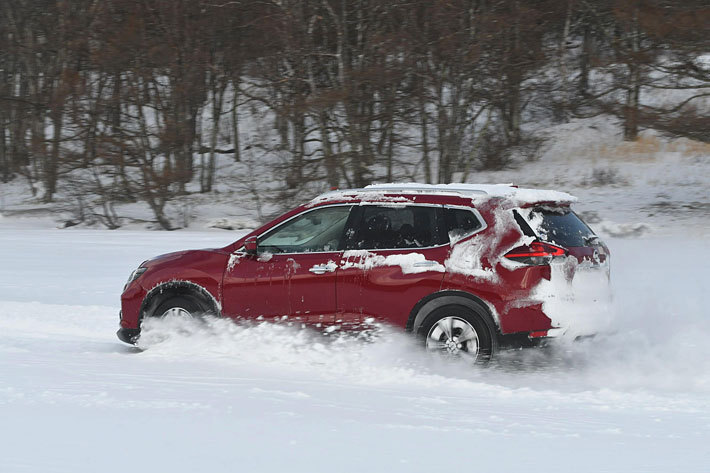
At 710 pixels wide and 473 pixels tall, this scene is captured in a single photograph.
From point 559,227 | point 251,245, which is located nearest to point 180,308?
point 251,245

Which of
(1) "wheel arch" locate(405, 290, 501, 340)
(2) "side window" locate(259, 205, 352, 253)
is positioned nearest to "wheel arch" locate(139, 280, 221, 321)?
(2) "side window" locate(259, 205, 352, 253)

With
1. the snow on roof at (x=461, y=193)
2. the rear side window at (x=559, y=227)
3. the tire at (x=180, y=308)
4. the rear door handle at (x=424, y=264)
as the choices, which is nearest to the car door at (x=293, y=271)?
the snow on roof at (x=461, y=193)

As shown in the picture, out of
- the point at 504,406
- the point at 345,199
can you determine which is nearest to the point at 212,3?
the point at 345,199

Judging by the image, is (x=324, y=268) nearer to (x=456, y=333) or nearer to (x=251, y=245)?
(x=251, y=245)

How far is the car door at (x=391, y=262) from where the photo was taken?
7.07m

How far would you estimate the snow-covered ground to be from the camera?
4.77 m

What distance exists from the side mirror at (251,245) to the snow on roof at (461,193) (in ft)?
2.01

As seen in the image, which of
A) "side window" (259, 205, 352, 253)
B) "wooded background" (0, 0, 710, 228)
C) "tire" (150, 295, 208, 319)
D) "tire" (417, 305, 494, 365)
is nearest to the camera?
"tire" (417, 305, 494, 365)

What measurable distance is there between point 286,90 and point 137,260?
13.1 meters

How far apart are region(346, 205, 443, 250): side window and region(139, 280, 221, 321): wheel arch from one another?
135cm

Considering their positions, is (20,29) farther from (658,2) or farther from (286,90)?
(658,2)

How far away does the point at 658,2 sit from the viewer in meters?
22.9

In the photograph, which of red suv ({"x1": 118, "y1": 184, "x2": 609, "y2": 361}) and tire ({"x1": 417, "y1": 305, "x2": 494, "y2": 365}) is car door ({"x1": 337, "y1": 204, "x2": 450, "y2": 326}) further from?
tire ({"x1": 417, "y1": 305, "x2": 494, "y2": 365})

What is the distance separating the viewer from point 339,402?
6.08m
